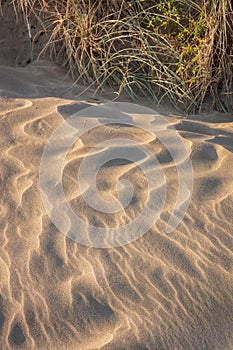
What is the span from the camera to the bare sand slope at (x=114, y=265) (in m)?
2.68

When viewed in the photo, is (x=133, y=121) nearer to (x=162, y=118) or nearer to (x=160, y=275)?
(x=162, y=118)

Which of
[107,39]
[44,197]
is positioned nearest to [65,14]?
[107,39]

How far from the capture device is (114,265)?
3000mm

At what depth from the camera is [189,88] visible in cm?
488

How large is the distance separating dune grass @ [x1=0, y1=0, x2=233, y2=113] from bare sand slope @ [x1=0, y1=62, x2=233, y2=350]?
1192 mm

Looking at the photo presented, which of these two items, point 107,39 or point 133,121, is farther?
point 107,39

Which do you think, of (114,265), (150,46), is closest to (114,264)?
(114,265)

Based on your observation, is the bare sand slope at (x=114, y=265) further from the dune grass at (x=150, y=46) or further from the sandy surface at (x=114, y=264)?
the dune grass at (x=150, y=46)

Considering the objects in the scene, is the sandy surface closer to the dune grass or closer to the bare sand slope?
the bare sand slope

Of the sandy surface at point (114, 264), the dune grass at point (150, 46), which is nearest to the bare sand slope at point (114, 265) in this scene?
the sandy surface at point (114, 264)

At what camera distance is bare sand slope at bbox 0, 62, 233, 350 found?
2.68 meters

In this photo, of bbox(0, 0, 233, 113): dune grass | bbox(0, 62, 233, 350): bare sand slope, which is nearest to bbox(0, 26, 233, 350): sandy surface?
bbox(0, 62, 233, 350): bare sand slope

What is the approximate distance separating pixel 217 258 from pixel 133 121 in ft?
4.42

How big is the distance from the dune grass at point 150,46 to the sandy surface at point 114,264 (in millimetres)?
1209
